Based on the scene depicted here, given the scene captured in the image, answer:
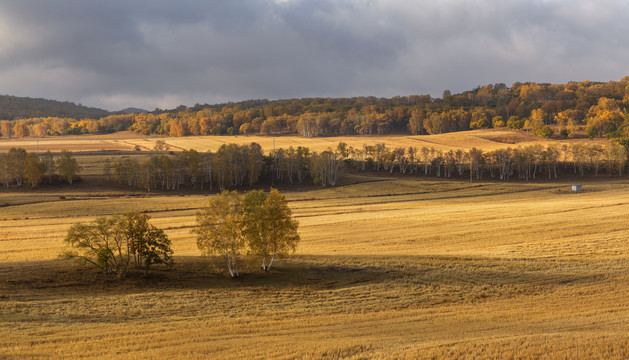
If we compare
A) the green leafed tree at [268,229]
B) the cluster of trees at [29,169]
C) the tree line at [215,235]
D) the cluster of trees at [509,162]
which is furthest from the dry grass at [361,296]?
the cluster of trees at [509,162]

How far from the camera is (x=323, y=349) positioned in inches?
601

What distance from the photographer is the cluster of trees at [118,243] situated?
3142 cm

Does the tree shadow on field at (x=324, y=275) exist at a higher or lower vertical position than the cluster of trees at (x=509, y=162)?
lower

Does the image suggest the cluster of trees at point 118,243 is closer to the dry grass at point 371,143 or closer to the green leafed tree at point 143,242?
the green leafed tree at point 143,242

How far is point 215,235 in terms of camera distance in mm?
33094

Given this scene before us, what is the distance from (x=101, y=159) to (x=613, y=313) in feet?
408

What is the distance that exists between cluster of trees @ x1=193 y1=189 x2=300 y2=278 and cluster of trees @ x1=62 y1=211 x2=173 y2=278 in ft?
Answer: 10.4

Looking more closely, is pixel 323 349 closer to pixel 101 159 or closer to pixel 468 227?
pixel 468 227

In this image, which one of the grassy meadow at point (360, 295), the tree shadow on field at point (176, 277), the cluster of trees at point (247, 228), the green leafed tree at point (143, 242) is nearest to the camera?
the grassy meadow at point (360, 295)

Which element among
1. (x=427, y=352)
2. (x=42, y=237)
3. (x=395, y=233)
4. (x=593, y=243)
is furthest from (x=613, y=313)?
(x=42, y=237)

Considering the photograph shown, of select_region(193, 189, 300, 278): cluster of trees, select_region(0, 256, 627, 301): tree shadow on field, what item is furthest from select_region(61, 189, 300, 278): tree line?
select_region(0, 256, 627, 301): tree shadow on field

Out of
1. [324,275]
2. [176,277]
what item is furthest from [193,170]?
[324,275]

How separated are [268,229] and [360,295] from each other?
10.8 meters

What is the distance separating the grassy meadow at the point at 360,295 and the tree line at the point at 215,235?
1148mm
